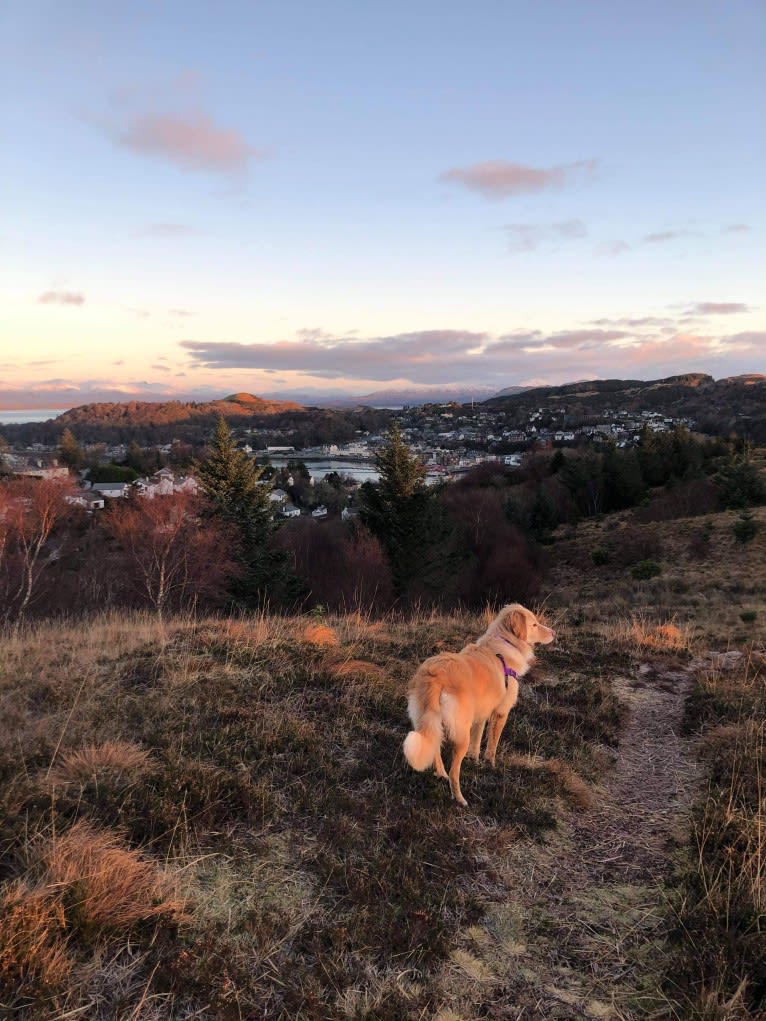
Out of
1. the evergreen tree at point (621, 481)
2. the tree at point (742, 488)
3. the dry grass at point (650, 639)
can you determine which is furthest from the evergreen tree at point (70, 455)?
the dry grass at point (650, 639)

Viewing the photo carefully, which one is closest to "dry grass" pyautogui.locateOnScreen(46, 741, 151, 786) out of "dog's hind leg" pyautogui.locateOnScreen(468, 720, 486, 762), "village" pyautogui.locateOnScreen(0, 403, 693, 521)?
"dog's hind leg" pyautogui.locateOnScreen(468, 720, 486, 762)

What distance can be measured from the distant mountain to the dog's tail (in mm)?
152162

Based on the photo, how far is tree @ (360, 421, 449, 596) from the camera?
100ft

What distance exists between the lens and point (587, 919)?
300 centimetres

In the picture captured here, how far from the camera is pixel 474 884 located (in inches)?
126

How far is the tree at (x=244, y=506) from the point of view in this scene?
2609 centimetres

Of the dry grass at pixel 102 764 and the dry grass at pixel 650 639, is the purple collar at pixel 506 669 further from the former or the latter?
the dry grass at pixel 650 639

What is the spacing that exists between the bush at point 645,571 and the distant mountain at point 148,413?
13415 cm

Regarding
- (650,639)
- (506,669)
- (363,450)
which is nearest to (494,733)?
(506,669)

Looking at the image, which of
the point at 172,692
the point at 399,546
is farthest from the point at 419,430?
the point at 172,692

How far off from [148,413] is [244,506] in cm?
14576

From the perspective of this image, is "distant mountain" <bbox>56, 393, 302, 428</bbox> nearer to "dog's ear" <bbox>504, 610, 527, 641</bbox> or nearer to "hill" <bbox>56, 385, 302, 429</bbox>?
"hill" <bbox>56, 385, 302, 429</bbox>

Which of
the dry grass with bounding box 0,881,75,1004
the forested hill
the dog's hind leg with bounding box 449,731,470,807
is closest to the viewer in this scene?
the dry grass with bounding box 0,881,75,1004

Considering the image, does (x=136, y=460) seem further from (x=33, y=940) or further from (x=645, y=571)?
(x=33, y=940)
